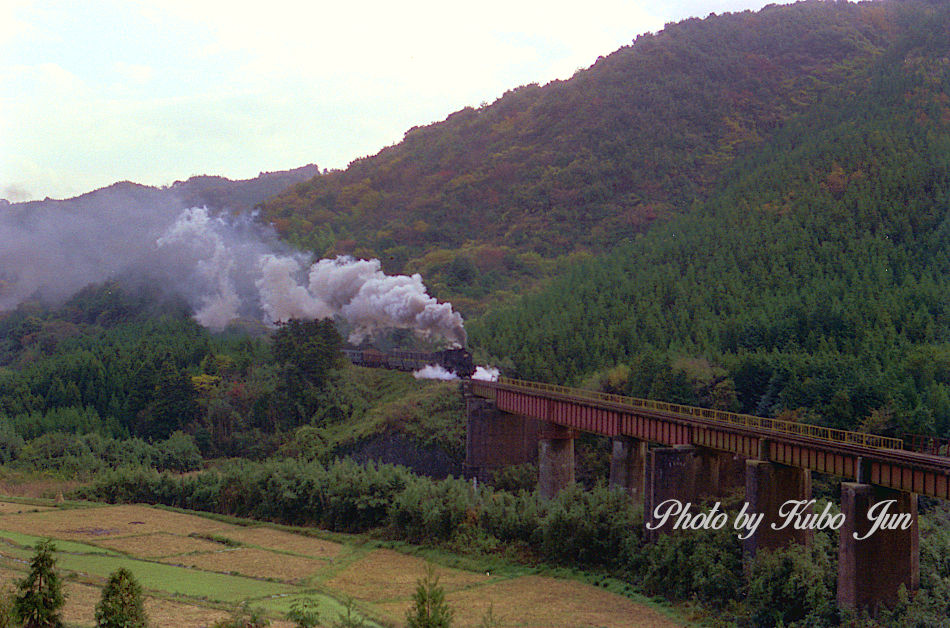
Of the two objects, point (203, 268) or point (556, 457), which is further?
point (203, 268)

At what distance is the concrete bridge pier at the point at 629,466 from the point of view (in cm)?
5512

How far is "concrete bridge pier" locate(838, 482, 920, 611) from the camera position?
36406 mm

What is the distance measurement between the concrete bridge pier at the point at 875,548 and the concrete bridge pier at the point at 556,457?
25.4 metres

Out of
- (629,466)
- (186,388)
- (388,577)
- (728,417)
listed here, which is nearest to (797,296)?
(728,417)

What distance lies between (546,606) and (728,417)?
80.2 ft

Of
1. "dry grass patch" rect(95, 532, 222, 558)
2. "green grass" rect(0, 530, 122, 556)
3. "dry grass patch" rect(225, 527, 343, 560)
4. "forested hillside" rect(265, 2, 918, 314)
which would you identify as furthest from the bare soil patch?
"forested hillside" rect(265, 2, 918, 314)

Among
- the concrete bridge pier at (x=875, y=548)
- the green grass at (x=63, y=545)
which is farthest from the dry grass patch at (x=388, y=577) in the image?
the concrete bridge pier at (x=875, y=548)

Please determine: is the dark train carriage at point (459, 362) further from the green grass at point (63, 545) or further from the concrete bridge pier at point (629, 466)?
the green grass at point (63, 545)

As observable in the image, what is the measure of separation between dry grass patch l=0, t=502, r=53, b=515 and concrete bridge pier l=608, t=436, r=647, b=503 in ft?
123

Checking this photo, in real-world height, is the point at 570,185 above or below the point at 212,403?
above

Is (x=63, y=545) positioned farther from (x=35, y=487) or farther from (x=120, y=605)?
(x=35, y=487)

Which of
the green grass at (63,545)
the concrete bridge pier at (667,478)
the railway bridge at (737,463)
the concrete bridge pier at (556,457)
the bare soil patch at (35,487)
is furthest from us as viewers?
the bare soil patch at (35,487)

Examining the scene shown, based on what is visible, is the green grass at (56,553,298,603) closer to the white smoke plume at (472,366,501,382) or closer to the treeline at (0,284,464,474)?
the treeline at (0,284,464,474)

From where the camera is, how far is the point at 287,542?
5441cm
